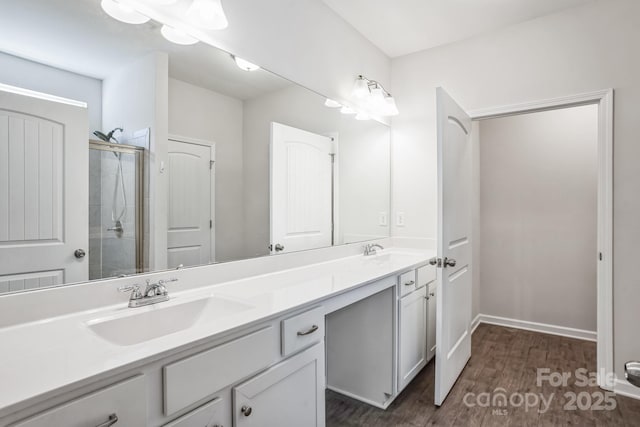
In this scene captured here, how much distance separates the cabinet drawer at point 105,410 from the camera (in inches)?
25.8

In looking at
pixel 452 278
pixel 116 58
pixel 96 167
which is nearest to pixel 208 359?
pixel 96 167

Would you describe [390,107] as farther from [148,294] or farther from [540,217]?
[148,294]

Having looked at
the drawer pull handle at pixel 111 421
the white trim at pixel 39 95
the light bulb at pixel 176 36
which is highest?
the light bulb at pixel 176 36

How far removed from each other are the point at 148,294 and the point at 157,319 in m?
0.12

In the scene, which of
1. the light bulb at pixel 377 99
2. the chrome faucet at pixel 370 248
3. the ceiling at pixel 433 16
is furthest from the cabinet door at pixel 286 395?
the ceiling at pixel 433 16

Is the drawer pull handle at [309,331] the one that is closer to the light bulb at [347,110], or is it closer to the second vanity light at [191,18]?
the second vanity light at [191,18]

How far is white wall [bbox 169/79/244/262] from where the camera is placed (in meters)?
1.49

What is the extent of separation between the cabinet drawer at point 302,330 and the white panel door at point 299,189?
66 centimetres

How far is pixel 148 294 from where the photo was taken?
1.24m

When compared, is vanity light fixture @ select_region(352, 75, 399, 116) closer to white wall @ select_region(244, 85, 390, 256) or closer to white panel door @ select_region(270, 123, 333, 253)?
white wall @ select_region(244, 85, 390, 256)

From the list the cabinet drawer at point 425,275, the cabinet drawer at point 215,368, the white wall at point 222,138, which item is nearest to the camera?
the cabinet drawer at point 215,368

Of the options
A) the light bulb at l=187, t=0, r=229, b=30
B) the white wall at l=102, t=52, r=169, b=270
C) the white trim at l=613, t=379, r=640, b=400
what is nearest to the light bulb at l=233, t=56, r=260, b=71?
the light bulb at l=187, t=0, r=229, b=30

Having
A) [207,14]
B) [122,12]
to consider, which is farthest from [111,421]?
[207,14]

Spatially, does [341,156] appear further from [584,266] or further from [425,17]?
[584,266]
